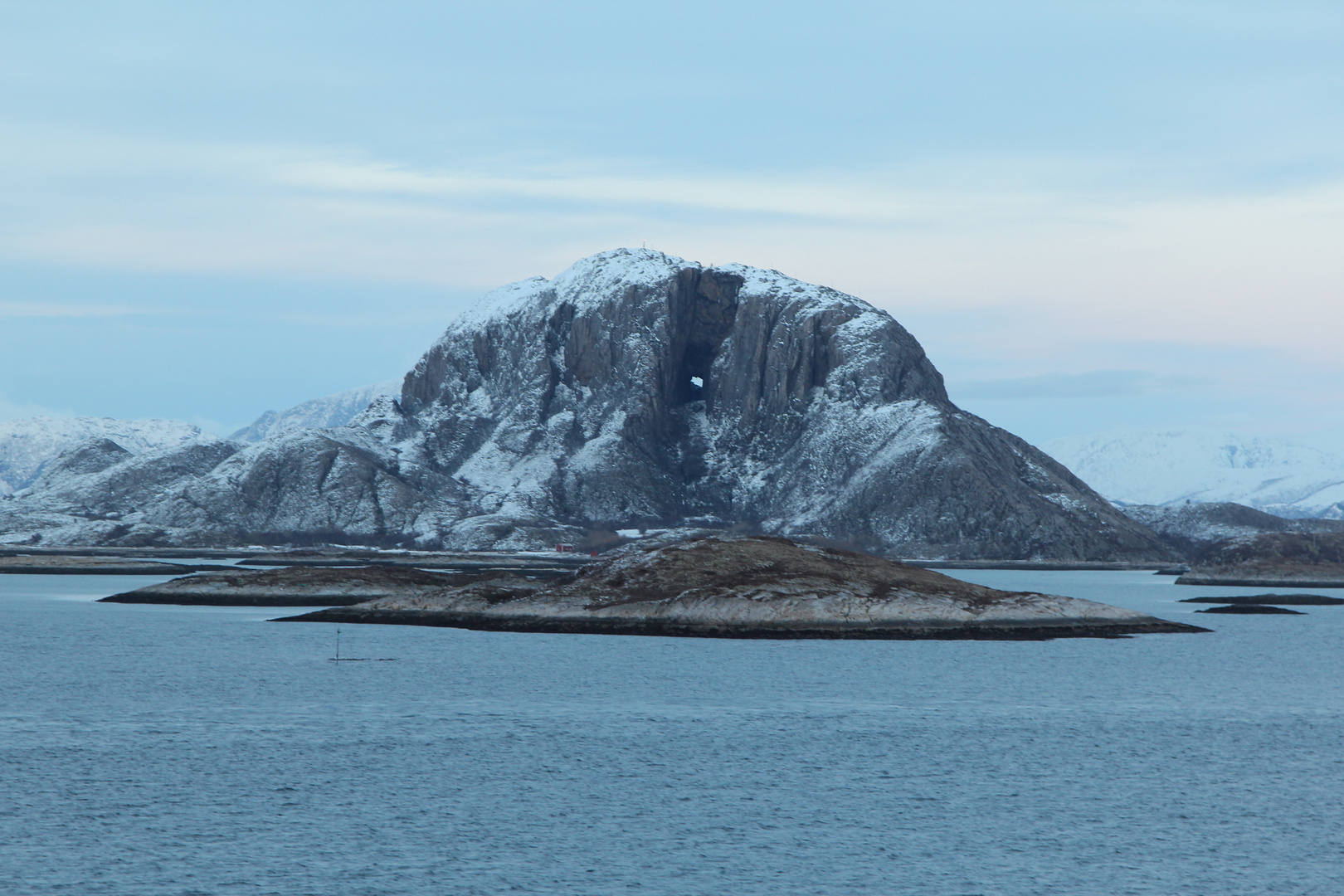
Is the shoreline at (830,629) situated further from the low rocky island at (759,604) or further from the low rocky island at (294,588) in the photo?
the low rocky island at (294,588)

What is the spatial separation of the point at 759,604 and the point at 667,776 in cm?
6242

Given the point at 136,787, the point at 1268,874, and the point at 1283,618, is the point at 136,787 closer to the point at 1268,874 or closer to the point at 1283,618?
the point at 1268,874

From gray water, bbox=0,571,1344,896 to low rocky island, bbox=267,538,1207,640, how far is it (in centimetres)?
1765

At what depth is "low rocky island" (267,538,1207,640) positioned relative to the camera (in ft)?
357

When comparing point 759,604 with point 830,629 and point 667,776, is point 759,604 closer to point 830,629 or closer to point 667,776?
point 830,629

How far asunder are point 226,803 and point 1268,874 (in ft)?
93.6

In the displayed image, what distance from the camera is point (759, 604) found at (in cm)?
11056

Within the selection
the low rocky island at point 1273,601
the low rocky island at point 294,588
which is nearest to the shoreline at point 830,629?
the low rocky island at point 294,588

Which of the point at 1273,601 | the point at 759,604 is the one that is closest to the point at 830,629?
the point at 759,604

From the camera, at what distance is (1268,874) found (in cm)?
3450

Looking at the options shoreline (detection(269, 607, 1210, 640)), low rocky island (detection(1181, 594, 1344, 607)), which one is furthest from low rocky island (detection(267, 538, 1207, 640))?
low rocky island (detection(1181, 594, 1344, 607))

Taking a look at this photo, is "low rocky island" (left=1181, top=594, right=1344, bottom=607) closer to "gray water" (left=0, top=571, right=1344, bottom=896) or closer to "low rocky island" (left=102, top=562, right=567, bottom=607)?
"gray water" (left=0, top=571, right=1344, bottom=896)

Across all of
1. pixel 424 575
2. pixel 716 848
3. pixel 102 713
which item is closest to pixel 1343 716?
pixel 716 848

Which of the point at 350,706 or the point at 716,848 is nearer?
the point at 716,848
